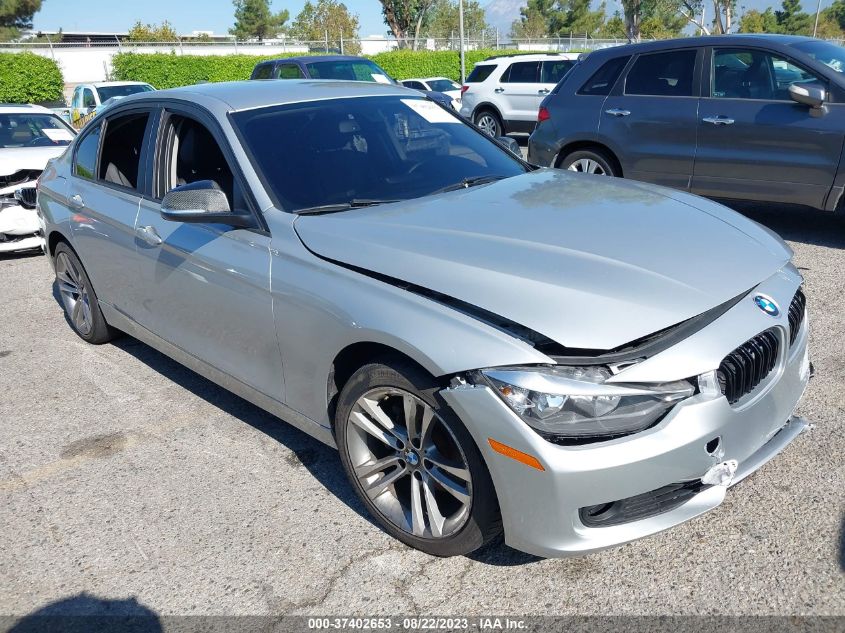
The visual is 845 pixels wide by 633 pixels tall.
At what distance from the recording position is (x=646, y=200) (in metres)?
3.48

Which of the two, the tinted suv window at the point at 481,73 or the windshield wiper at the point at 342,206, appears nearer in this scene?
the windshield wiper at the point at 342,206

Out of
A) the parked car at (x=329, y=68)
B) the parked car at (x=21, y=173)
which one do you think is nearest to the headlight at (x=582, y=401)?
the parked car at (x=21, y=173)

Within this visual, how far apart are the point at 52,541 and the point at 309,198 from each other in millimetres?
1798

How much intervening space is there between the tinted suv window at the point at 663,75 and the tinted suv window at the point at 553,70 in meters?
8.01

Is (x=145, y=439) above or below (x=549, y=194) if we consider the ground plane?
below

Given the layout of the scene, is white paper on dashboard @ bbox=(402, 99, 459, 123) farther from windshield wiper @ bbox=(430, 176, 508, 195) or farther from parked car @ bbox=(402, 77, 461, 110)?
parked car @ bbox=(402, 77, 461, 110)

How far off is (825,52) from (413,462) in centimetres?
594

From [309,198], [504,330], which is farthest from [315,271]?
[504,330]

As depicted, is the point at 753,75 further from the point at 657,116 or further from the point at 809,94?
the point at 657,116

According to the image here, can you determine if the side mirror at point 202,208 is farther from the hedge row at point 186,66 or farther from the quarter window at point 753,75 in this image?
the hedge row at point 186,66

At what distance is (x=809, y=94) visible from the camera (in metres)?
6.27

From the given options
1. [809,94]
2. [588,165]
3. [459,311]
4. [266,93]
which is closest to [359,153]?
[266,93]

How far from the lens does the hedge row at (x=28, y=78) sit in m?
29.5

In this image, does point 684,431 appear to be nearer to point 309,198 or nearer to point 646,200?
point 646,200
